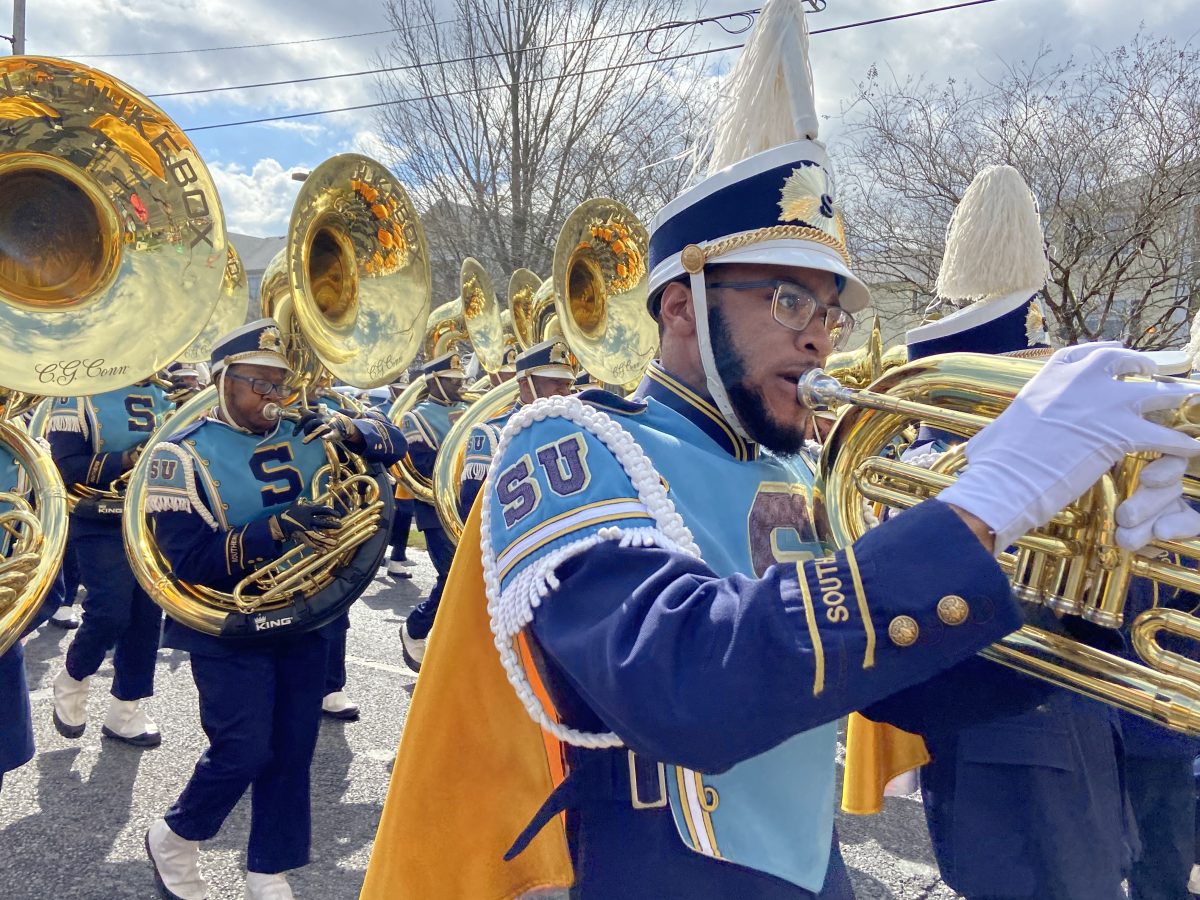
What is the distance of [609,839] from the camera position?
150cm

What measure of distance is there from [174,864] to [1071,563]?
3212 millimetres

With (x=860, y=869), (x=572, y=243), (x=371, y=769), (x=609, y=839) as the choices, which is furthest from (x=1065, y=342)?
(x=609, y=839)

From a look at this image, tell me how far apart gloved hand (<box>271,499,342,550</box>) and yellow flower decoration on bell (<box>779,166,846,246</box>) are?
Answer: 2.49 m

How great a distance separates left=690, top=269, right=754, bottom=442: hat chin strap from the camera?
1658 millimetres

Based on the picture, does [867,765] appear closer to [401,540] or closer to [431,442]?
[431,442]

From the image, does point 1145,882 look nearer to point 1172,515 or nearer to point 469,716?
point 1172,515

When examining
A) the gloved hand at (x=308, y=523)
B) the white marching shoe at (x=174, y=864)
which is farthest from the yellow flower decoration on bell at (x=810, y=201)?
the white marching shoe at (x=174, y=864)

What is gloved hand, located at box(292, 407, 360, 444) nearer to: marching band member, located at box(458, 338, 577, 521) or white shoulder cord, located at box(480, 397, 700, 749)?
marching band member, located at box(458, 338, 577, 521)

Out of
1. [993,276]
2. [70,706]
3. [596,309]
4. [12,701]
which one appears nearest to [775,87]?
[993,276]

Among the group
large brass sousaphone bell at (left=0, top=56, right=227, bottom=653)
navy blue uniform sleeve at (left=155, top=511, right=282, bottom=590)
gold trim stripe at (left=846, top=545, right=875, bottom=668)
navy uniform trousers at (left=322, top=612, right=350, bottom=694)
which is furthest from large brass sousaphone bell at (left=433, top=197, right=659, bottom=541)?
gold trim stripe at (left=846, top=545, right=875, bottom=668)

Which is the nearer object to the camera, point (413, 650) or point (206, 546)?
point (206, 546)

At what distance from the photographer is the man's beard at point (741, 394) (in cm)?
164

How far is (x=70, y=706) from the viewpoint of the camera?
15.7 ft

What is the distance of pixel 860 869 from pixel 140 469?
3275 mm
